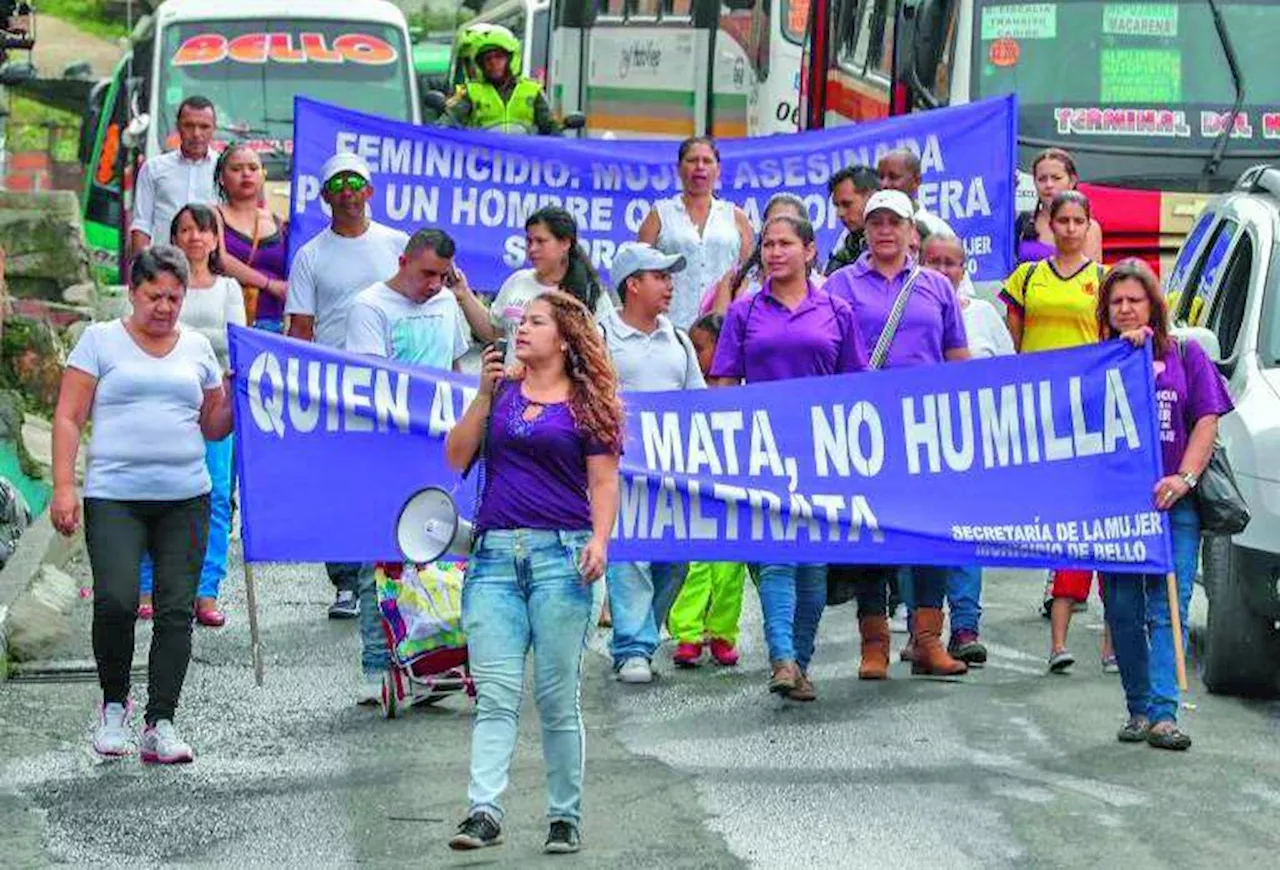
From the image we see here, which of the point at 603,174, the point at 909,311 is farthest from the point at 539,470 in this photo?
the point at 603,174

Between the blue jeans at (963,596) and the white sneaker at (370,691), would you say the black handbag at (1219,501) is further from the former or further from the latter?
the white sneaker at (370,691)

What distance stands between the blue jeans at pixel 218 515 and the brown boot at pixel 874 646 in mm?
2822

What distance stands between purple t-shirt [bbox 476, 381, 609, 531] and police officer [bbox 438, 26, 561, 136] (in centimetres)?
1006

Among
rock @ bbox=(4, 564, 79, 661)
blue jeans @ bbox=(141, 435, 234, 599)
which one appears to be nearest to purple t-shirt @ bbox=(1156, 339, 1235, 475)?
blue jeans @ bbox=(141, 435, 234, 599)

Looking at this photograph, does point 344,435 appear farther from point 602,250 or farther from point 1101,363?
point 602,250

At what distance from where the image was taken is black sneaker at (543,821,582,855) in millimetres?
9516

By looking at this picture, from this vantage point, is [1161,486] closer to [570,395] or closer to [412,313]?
[570,395]

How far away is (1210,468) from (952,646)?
194 cm

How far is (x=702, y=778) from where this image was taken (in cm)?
1070

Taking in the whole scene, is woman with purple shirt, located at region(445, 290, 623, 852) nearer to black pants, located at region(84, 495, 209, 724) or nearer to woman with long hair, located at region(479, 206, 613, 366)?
black pants, located at region(84, 495, 209, 724)

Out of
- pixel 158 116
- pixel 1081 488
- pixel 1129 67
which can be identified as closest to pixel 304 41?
pixel 158 116

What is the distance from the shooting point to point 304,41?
2462cm

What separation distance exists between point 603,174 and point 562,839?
7491 mm

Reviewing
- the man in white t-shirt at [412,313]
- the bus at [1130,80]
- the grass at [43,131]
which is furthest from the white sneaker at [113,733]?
the grass at [43,131]
